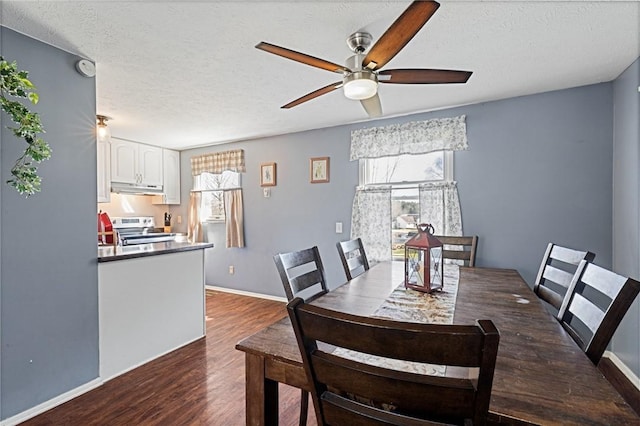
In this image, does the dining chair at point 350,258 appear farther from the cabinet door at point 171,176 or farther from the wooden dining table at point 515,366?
the cabinet door at point 171,176

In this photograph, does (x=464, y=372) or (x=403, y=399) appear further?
(x=464, y=372)

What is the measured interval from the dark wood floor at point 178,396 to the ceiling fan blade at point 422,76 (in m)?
2.03

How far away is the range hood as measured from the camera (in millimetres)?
4309

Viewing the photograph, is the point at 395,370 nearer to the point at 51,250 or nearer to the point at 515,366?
the point at 515,366

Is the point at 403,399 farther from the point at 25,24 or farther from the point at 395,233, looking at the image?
the point at 395,233

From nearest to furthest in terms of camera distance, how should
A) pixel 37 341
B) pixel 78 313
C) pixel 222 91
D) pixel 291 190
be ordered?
pixel 37 341
pixel 78 313
pixel 222 91
pixel 291 190

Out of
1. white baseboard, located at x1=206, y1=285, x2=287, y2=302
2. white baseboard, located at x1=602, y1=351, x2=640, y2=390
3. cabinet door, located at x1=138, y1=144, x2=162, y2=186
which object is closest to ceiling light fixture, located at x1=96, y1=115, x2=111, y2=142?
cabinet door, located at x1=138, y1=144, x2=162, y2=186

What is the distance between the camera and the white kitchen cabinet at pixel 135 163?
428 cm

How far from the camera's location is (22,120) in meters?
1.56

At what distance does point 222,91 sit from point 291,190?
1.65m

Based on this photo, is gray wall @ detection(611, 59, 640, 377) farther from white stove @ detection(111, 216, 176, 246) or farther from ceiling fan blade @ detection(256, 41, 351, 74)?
white stove @ detection(111, 216, 176, 246)

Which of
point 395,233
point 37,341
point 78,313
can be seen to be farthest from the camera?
point 395,233

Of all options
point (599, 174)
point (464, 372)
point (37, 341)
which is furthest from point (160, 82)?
point (599, 174)

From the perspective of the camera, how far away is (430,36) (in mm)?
1896
